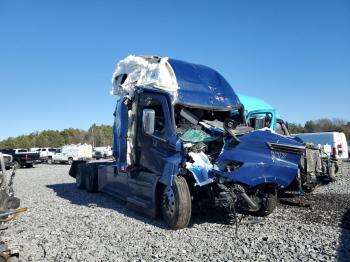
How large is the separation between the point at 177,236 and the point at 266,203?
219cm

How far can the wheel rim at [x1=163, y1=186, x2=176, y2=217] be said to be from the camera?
716 centimetres

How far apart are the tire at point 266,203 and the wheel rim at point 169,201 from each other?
180 centimetres

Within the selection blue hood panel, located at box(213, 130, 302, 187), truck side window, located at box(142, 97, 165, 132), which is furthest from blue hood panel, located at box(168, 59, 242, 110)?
blue hood panel, located at box(213, 130, 302, 187)

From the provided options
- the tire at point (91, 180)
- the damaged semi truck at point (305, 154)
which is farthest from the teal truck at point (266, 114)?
the tire at point (91, 180)

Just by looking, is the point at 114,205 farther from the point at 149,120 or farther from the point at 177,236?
the point at 177,236

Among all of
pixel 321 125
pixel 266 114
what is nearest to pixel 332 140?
pixel 266 114

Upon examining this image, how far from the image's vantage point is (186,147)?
7.11m

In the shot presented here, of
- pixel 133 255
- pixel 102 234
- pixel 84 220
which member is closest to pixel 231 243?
pixel 133 255

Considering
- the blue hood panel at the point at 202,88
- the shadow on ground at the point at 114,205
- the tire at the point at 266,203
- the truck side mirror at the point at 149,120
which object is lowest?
the shadow on ground at the point at 114,205

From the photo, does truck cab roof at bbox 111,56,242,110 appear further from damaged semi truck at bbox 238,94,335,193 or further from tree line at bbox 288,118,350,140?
tree line at bbox 288,118,350,140

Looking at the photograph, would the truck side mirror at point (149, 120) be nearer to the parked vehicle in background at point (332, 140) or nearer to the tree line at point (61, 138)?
the parked vehicle in background at point (332, 140)

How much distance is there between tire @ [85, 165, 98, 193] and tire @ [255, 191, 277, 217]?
6236 millimetres

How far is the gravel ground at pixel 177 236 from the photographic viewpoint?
5.53 metres

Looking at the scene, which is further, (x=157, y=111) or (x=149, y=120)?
(x=157, y=111)
